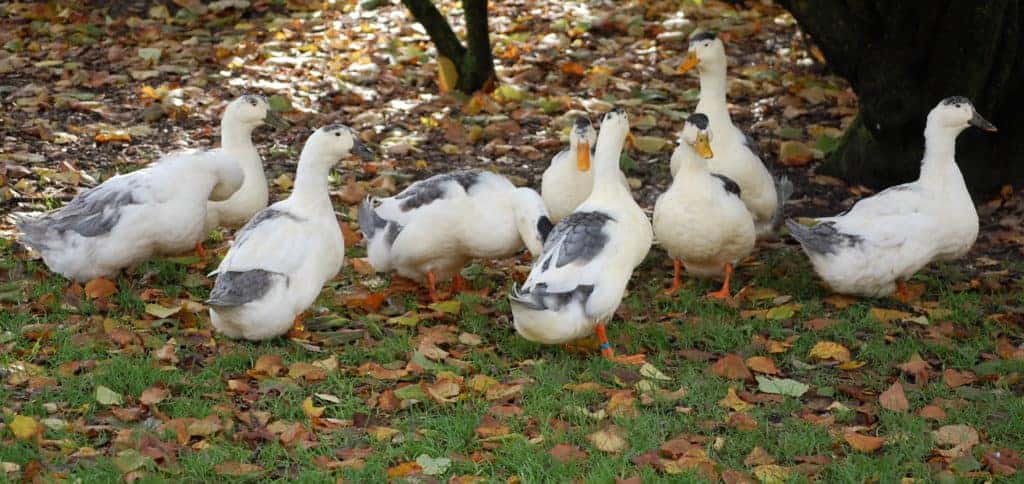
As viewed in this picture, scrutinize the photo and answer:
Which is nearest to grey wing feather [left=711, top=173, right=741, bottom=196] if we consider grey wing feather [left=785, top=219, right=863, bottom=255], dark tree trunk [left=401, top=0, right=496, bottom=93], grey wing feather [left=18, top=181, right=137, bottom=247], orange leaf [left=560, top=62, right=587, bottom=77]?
grey wing feather [left=785, top=219, right=863, bottom=255]

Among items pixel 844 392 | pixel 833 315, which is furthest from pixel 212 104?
pixel 844 392

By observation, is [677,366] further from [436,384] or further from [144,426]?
[144,426]

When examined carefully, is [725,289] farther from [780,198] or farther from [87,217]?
[87,217]

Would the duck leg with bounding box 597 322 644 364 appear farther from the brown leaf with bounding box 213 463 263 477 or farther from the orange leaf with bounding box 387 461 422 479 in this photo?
the brown leaf with bounding box 213 463 263 477

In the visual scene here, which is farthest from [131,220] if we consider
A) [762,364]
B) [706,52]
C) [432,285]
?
[706,52]

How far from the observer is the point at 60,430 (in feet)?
15.6

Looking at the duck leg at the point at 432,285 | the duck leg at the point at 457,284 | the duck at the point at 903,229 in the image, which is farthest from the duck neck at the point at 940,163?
the duck leg at the point at 432,285

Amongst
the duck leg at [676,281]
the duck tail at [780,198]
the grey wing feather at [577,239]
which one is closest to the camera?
the grey wing feather at [577,239]

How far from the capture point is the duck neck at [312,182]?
6016mm

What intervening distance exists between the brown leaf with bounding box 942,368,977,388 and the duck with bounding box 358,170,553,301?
200 centimetres

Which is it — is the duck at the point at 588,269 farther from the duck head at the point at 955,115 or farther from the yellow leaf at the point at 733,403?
the duck head at the point at 955,115

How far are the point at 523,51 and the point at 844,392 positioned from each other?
6.31 meters

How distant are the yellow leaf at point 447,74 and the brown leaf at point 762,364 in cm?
497

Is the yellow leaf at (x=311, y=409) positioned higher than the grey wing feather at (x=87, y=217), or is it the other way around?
the grey wing feather at (x=87, y=217)
